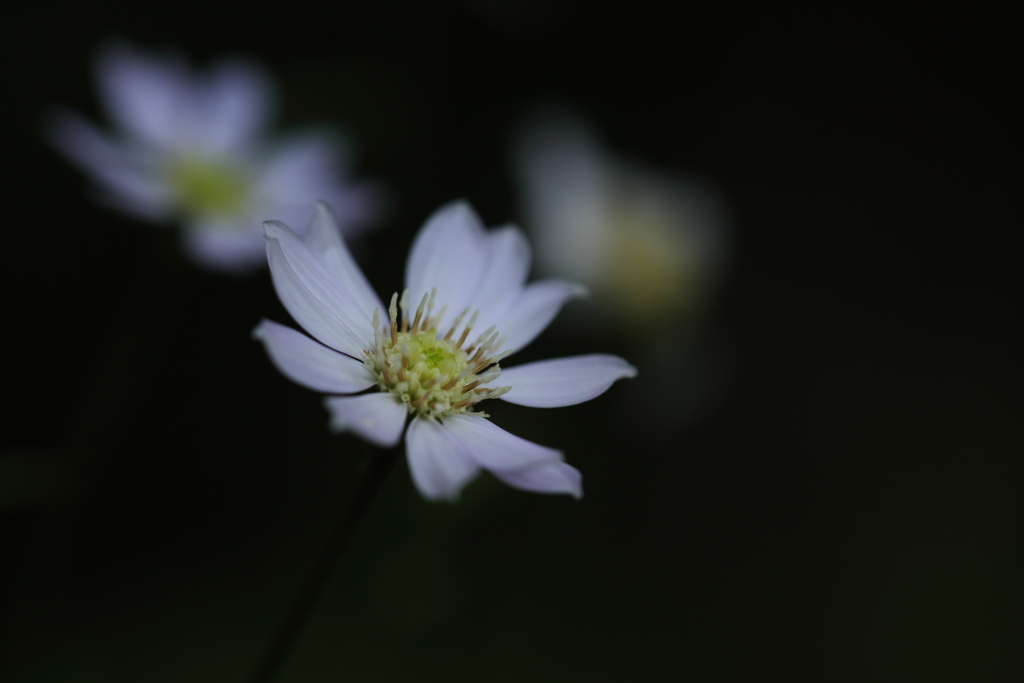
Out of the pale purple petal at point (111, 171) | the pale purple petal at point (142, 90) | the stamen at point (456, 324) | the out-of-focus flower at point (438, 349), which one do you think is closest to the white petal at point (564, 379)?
the out-of-focus flower at point (438, 349)

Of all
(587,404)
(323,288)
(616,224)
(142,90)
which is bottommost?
(323,288)

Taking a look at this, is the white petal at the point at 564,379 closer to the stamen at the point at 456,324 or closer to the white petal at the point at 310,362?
the stamen at the point at 456,324

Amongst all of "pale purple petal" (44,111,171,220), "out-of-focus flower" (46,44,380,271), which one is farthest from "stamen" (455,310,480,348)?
"pale purple petal" (44,111,171,220)

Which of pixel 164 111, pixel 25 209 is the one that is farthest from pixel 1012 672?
pixel 25 209

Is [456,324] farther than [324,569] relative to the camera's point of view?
Yes

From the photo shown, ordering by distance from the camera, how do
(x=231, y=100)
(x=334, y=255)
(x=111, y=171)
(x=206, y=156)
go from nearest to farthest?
(x=334, y=255)
(x=111, y=171)
(x=206, y=156)
(x=231, y=100)

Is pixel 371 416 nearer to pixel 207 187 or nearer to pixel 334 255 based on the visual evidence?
pixel 334 255

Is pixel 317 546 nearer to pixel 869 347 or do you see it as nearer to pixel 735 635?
pixel 735 635

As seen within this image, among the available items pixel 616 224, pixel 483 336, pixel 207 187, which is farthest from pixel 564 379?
pixel 616 224

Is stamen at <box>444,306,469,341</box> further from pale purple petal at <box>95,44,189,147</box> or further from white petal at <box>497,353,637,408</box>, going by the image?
pale purple petal at <box>95,44,189,147</box>
